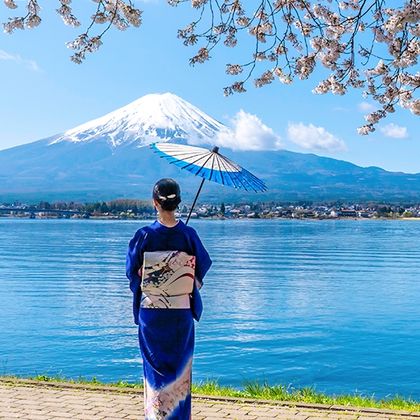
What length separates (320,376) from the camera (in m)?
11.5

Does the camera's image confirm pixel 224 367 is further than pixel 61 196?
No

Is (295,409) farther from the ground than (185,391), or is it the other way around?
(185,391)

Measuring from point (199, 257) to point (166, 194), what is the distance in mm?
426

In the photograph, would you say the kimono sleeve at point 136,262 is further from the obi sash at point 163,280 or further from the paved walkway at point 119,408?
Answer: the paved walkway at point 119,408

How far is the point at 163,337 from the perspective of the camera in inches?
150

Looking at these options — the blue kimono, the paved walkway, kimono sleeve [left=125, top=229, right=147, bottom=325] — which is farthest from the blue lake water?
kimono sleeve [left=125, top=229, right=147, bottom=325]

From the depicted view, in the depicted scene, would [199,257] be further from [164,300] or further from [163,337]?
[163,337]

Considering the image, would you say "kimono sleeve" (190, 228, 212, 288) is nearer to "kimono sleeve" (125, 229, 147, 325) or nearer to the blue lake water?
"kimono sleeve" (125, 229, 147, 325)

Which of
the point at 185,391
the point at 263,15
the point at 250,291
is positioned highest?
the point at 263,15

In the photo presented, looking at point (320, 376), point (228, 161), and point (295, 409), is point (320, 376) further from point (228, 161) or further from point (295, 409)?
point (228, 161)

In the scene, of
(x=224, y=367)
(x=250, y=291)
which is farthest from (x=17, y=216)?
(x=224, y=367)

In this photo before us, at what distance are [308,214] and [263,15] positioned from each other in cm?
12622

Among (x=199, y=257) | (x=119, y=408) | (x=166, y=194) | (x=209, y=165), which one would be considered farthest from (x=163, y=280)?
(x=119, y=408)

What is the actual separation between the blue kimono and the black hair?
0.14 meters
